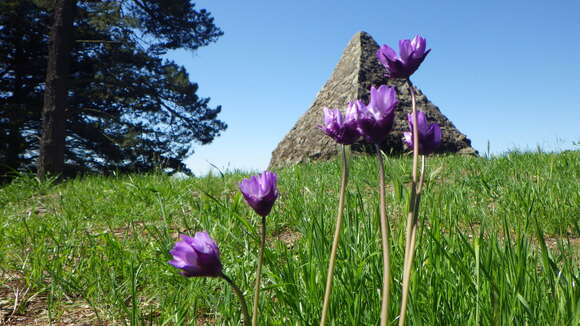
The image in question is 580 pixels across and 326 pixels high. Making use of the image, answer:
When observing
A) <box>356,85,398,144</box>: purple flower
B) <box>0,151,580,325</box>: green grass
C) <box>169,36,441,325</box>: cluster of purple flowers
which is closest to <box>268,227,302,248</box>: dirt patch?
<box>0,151,580,325</box>: green grass

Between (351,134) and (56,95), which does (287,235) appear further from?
(56,95)

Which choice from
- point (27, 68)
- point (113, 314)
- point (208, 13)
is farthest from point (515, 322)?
point (27, 68)

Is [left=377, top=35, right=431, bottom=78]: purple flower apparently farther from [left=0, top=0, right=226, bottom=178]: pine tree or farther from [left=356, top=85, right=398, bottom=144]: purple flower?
[left=0, top=0, right=226, bottom=178]: pine tree

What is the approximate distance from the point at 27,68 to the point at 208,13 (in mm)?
6108

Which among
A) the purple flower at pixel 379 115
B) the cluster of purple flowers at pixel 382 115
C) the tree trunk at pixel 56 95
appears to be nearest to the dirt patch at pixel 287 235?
the cluster of purple flowers at pixel 382 115

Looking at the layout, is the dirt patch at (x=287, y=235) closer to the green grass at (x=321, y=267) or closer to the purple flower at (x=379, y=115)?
the green grass at (x=321, y=267)

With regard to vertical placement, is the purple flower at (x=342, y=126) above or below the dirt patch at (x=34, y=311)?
above

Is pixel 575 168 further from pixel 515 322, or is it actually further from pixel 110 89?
pixel 110 89

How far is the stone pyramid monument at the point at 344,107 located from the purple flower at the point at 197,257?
723cm

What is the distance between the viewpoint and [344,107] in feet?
27.6

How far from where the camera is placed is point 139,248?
8.36 ft

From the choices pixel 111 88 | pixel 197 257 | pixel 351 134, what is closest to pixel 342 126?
pixel 351 134

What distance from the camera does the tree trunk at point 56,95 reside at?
930 centimetres

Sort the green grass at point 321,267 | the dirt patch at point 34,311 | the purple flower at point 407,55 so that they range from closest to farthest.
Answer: the purple flower at point 407,55
the green grass at point 321,267
the dirt patch at point 34,311
